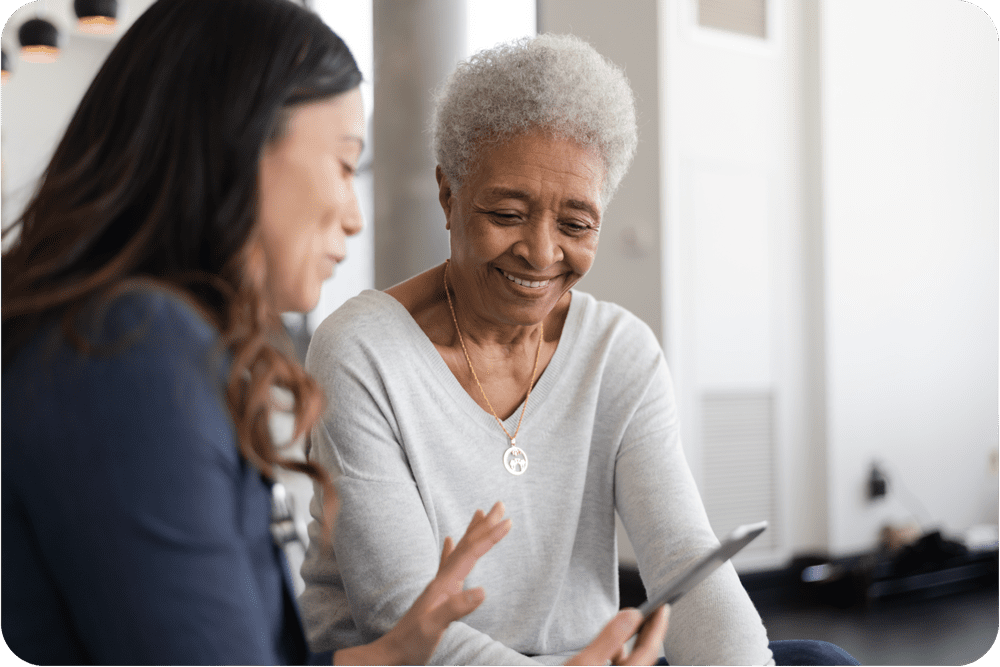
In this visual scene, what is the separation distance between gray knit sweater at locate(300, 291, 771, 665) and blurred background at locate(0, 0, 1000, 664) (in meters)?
1.92

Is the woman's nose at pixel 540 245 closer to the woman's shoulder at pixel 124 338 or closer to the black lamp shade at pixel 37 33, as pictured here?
the woman's shoulder at pixel 124 338

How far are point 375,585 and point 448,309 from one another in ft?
1.60

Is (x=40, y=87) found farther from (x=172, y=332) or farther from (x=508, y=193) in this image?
(x=172, y=332)

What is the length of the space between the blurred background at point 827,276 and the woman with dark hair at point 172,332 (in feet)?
8.51

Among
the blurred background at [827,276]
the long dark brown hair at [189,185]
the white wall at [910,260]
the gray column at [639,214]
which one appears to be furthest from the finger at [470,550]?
the white wall at [910,260]

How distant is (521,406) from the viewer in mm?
1315

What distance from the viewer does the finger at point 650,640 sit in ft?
2.67

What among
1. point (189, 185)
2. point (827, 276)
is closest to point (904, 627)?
point (827, 276)

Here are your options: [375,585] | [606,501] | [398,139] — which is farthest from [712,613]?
[398,139]

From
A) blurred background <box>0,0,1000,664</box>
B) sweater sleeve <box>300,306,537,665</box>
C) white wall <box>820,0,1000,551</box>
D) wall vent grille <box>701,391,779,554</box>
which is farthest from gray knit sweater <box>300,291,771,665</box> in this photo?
white wall <box>820,0,1000,551</box>

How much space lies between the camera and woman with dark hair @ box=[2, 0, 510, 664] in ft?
1.83

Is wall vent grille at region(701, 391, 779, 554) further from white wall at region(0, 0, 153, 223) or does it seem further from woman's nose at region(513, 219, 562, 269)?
white wall at region(0, 0, 153, 223)

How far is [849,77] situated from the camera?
3.29 m

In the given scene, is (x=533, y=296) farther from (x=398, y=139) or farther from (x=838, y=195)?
(x=838, y=195)
